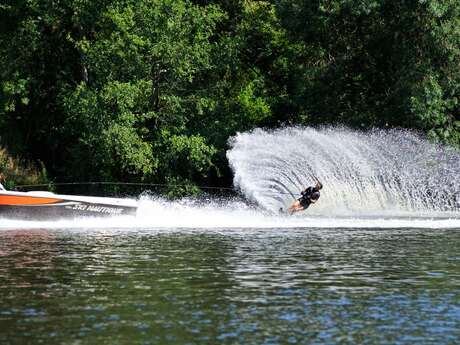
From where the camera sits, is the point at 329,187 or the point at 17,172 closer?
the point at 329,187

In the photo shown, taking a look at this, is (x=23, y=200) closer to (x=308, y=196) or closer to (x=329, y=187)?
(x=308, y=196)

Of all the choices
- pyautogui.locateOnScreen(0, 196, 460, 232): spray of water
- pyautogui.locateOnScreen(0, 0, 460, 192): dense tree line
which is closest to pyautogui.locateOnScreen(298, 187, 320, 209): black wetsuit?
pyautogui.locateOnScreen(0, 196, 460, 232): spray of water

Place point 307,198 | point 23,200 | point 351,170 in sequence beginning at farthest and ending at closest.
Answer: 1. point 351,170
2. point 307,198
3. point 23,200

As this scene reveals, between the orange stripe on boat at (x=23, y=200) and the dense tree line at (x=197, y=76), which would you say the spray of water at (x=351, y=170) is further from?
the orange stripe on boat at (x=23, y=200)

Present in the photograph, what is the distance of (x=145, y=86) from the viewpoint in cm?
4884

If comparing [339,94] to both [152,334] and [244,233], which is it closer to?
[244,233]

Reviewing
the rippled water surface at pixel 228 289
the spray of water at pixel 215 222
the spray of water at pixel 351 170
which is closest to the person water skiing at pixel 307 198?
the spray of water at pixel 215 222

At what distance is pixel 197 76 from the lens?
174ft

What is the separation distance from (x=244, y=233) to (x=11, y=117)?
2657 centimetres

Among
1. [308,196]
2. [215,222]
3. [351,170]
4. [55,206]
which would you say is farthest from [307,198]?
[55,206]

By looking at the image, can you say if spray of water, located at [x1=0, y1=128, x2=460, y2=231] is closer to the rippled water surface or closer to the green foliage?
the rippled water surface

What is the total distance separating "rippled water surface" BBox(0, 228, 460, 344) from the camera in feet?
51.0

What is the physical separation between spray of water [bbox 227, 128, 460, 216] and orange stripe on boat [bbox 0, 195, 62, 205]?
8822 millimetres

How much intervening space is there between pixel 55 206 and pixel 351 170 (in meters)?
16.0
